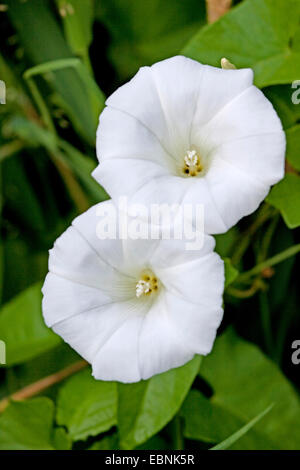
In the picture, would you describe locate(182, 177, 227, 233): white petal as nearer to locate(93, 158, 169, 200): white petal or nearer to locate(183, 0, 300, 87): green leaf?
locate(93, 158, 169, 200): white petal

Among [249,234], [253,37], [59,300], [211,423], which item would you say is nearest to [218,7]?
[253,37]

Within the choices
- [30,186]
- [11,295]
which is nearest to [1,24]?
[30,186]

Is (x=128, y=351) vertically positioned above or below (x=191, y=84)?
below

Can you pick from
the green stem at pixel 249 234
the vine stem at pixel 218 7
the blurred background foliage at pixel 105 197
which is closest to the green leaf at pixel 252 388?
the blurred background foliage at pixel 105 197

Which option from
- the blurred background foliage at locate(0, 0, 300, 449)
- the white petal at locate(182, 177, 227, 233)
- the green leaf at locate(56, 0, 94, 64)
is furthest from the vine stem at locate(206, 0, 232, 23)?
the white petal at locate(182, 177, 227, 233)
